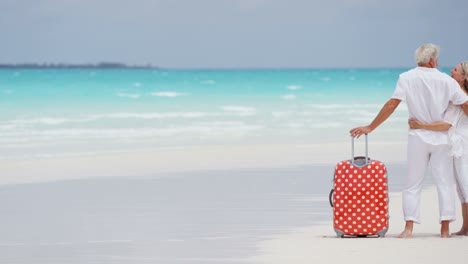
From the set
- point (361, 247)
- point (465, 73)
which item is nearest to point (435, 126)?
point (465, 73)

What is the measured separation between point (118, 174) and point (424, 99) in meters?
4.96

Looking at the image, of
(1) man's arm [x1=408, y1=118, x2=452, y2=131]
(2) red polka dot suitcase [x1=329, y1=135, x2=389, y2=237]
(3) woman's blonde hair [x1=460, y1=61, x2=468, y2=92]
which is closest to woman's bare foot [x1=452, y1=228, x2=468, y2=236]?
(2) red polka dot suitcase [x1=329, y1=135, x2=389, y2=237]

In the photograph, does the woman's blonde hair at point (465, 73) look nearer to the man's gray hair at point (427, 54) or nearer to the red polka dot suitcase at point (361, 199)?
the man's gray hair at point (427, 54)

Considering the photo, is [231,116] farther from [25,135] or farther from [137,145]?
[137,145]

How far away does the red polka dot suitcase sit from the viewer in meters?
Result: 6.70

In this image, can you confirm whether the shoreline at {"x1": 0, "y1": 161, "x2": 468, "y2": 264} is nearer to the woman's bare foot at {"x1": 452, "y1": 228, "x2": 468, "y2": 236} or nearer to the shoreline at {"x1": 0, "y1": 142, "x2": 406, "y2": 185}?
the woman's bare foot at {"x1": 452, "y1": 228, "x2": 468, "y2": 236}

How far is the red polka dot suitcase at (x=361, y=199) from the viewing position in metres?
6.70

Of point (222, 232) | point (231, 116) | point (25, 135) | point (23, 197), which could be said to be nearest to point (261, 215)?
point (222, 232)

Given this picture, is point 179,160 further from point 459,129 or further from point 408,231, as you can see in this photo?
point 459,129

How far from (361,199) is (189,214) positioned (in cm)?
171

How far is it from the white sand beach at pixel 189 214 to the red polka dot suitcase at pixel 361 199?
124 mm

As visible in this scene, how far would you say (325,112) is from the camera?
91.1ft

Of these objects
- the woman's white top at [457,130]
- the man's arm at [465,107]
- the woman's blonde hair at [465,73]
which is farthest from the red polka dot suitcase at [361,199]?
the woman's blonde hair at [465,73]

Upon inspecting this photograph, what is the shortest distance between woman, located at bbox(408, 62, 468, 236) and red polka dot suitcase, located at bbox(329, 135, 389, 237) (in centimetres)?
39
